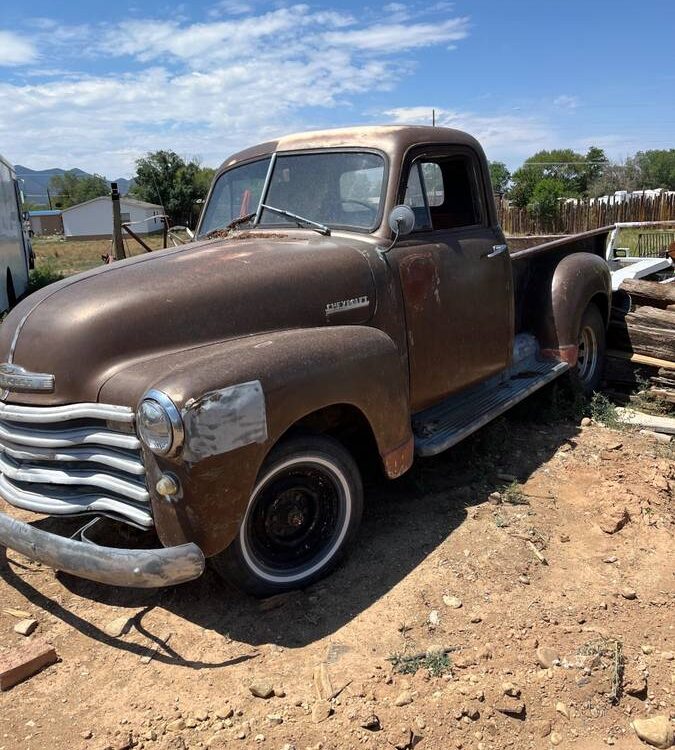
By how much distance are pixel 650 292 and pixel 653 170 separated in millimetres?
64747

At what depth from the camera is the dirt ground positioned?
94.0 inches

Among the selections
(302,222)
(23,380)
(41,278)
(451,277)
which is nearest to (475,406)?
(451,277)

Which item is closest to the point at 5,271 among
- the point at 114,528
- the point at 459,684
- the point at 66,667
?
the point at 114,528

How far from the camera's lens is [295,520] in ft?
10.2

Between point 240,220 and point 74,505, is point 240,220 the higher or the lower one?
the higher one

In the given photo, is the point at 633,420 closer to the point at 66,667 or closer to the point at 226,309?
the point at 226,309

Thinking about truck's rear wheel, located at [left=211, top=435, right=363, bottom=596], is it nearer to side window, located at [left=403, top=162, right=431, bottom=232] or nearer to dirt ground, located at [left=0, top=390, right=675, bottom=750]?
dirt ground, located at [left=0, top=390, right=675, bottom=750]

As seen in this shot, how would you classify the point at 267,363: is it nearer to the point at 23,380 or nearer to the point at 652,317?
the point at 23,380

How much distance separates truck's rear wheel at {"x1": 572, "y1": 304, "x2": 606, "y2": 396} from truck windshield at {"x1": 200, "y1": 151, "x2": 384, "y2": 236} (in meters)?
2.63

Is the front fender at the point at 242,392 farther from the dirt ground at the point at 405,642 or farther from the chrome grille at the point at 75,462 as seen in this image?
the dirt ground at the point at 405,642

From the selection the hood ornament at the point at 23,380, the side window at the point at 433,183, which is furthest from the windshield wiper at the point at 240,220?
the hood ornament at the point at 23,380

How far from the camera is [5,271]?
11969mm

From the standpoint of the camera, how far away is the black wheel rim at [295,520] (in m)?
2.97

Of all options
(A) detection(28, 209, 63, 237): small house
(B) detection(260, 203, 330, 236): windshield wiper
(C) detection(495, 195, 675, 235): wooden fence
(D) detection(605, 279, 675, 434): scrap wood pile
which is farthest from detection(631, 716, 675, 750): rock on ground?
(A) detection(28, 209, 63, 237): small house
